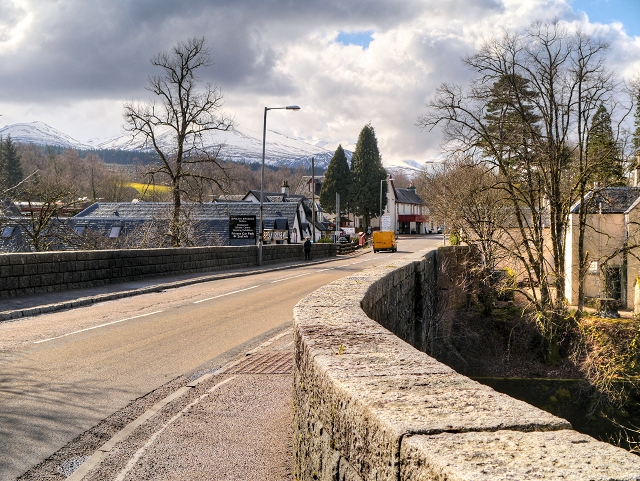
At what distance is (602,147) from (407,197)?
9447 centimetres

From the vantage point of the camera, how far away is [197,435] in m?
6.20

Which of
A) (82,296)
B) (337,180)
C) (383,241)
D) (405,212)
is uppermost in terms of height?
(337,180)

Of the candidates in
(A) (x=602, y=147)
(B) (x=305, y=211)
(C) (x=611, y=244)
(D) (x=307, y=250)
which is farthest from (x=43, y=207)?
(B) (x=305, y=211)

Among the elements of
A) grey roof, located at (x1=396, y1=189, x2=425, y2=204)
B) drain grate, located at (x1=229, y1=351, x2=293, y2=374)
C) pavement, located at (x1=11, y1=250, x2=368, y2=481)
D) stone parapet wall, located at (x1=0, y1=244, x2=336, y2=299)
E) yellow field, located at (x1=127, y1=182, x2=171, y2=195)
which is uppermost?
grey roof, located at (x1=396, y1=189, x2=425, y2=204)

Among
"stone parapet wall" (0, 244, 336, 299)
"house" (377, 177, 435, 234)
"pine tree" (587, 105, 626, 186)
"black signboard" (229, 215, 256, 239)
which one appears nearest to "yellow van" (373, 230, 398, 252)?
"black signboard" (229, 215, 256, 239)

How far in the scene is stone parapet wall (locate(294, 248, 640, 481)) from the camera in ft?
6.16

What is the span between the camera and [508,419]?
7.56ft

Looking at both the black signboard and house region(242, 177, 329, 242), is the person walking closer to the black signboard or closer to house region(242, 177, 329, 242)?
the black signboard

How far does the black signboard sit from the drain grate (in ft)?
76.8

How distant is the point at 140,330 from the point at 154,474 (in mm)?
7273

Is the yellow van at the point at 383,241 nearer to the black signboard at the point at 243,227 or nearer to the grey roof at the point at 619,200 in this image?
the grey roof at the point at 619,200

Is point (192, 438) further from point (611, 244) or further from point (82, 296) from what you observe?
point (611, 244)

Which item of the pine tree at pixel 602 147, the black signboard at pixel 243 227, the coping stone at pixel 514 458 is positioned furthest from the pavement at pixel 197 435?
the black signboard at pixel 243 227

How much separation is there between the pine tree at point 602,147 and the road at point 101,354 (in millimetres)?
16905
